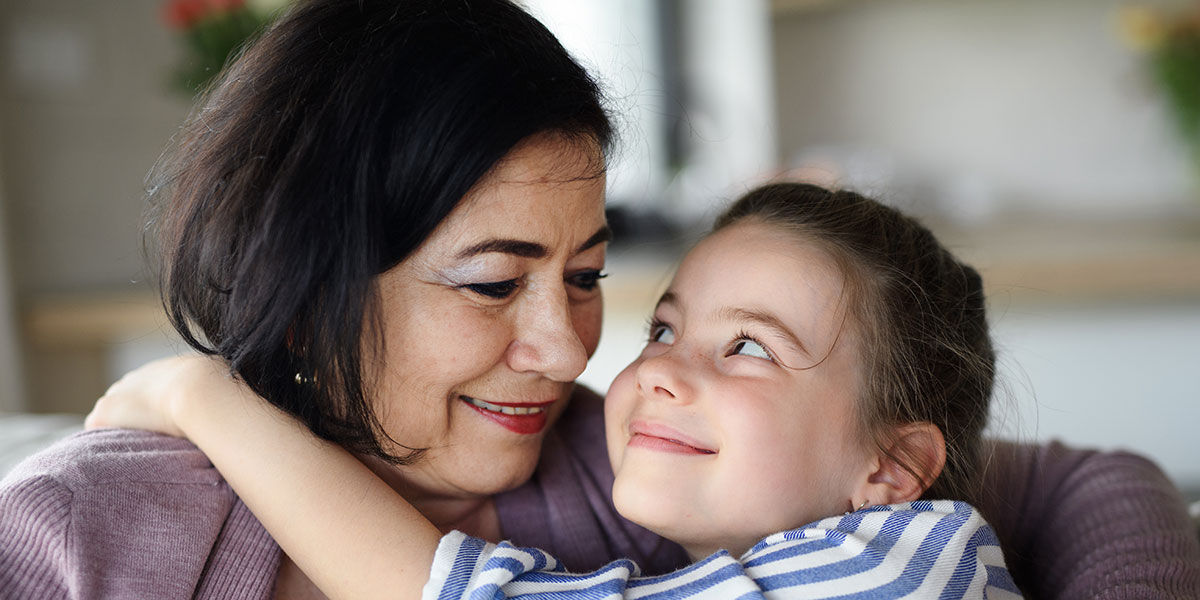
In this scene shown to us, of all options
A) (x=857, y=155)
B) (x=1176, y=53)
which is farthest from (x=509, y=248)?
(x=1176, y=53)

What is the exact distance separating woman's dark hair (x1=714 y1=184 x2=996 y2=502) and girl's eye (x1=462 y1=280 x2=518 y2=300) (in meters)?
0.33

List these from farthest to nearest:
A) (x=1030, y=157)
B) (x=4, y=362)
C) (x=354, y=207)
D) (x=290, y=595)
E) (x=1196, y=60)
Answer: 1. (x=1030, y=157)
2. (x=1196, y=60)
3. (x=4, y=362)
4. (x=290, y=595)
5. (x=354, y=207)

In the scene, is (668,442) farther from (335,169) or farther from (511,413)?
(335,169)

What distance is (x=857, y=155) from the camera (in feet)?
12.6

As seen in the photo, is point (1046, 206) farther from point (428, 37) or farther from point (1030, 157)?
point (428, 37)

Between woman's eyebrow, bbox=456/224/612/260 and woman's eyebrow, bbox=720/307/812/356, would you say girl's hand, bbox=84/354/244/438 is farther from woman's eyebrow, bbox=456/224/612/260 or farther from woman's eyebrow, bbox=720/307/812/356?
woman's eyebrow, bbox=720/307/812/356

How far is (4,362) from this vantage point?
319 cm

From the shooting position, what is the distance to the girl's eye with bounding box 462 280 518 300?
113 centimetres

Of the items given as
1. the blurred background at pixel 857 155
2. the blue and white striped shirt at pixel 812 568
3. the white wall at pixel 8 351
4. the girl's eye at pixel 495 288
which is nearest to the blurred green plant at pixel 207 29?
the blurred background at pixel 857 155

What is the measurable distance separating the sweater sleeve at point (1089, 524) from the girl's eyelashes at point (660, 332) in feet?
1.40

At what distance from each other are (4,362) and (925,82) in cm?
313

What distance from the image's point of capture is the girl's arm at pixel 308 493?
3.44 ft

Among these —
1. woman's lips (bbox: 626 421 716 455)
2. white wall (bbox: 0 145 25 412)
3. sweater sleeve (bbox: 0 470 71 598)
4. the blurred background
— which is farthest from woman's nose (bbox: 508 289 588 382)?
white wall (bbox: 0 145 25 412)

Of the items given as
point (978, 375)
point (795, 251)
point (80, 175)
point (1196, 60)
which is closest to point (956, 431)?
point (978, 375)
